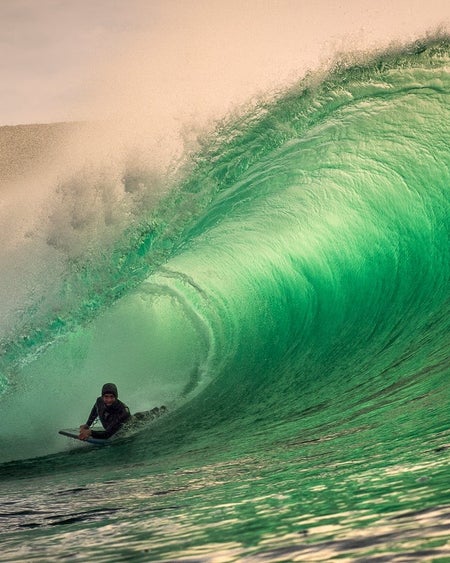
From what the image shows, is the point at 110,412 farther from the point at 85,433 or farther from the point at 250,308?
the point at 250,308

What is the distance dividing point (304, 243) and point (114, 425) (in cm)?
378

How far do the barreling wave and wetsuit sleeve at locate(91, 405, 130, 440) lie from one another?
2.18ft

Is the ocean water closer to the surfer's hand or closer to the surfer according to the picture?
the surfer's hand

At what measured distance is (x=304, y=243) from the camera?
1010 cm

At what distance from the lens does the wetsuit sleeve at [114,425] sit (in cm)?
713

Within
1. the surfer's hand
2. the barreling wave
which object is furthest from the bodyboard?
the barreling wave

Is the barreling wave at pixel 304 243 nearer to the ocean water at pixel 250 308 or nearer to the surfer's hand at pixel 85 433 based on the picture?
the ocean water at pixel 250 308

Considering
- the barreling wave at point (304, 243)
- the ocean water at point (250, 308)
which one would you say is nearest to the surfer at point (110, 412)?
the ocean water at point (250, 308)

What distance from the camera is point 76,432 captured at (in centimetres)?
752

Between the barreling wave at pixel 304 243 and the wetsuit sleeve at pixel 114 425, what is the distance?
0.67 m

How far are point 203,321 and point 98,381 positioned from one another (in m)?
2.23

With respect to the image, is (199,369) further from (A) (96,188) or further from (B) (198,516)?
(B) (198,516)

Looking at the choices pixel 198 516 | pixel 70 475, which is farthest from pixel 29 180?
pixel 198 516

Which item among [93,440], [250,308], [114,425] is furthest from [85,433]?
[250,308]
